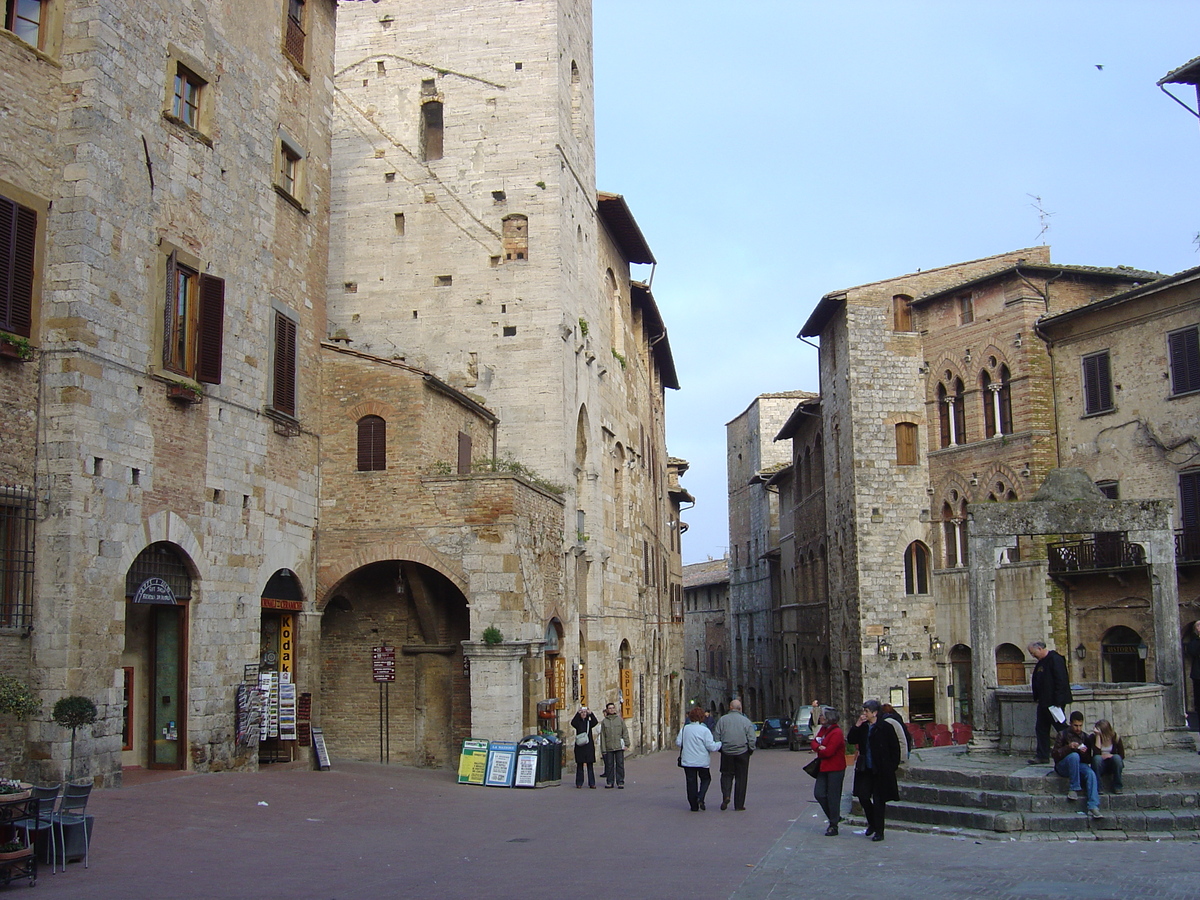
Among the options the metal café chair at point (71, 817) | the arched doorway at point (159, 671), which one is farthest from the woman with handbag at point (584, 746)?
the metal café chair at point (71, 817)

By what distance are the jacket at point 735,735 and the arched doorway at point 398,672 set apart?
8.62 meters

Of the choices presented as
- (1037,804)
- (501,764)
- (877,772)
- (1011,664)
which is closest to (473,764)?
(501,764)

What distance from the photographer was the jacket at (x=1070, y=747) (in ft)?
40.2

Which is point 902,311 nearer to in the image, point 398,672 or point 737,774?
point 398,672

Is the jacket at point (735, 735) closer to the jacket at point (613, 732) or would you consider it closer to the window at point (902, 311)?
the jacket at point (613, 732)

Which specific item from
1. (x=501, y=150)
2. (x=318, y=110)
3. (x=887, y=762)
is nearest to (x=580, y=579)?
(x=501, y=150)

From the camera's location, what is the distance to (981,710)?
51.6 feet

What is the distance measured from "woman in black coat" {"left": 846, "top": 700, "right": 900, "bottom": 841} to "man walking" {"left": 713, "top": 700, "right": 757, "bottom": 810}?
104 inches

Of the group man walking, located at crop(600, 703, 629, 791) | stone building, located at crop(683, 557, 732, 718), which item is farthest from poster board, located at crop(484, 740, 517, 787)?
stone building, located at crop(683, 557, 732, 718)

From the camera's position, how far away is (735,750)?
48.5 feet

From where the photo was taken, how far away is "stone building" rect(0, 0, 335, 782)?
46.2 feet

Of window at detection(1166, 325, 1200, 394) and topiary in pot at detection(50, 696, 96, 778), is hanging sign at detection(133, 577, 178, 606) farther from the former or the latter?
window at detection(1166, 325, 1200, 394)

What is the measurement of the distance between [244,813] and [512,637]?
22.3 feet

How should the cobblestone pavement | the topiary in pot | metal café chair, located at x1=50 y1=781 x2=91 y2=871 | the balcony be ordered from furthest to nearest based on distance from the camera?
the balcony, the topiary in pot, metal café chair, located at x1=50 y1=781 x2=91 y2=871, the cobblestone pavement
